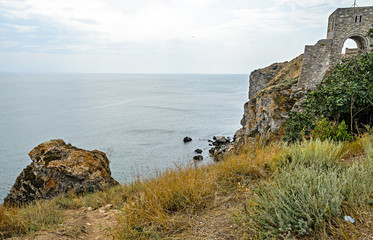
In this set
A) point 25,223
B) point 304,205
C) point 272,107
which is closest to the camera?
point 304,205

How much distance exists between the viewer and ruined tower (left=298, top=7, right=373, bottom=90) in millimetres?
13867

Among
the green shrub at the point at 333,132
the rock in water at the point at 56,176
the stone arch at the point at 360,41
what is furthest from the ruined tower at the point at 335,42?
the rock in water at the point at 56,176

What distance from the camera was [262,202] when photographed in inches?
113

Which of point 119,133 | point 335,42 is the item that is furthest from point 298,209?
point 119,133

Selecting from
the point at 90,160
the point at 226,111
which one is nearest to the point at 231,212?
the point at 90,160

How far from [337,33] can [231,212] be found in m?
15.9

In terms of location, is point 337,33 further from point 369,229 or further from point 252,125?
point 369,229

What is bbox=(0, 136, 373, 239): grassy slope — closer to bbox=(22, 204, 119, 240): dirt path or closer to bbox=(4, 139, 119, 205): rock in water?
bbox=(22, 204, 119, 240): dirt path

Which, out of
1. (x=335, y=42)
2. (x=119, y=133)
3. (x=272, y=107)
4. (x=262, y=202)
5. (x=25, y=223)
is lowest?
(x=119, y=133)

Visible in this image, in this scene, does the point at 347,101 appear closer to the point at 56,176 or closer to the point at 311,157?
the point at 311,157

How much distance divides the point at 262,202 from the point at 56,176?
800cm

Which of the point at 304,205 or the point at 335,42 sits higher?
the point at 335,42

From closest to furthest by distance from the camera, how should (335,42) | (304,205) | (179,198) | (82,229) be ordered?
1. (304,205)
2. (179,198)
3. (82,229)
4. (335,42)

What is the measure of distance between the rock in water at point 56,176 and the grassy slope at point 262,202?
3319mm
